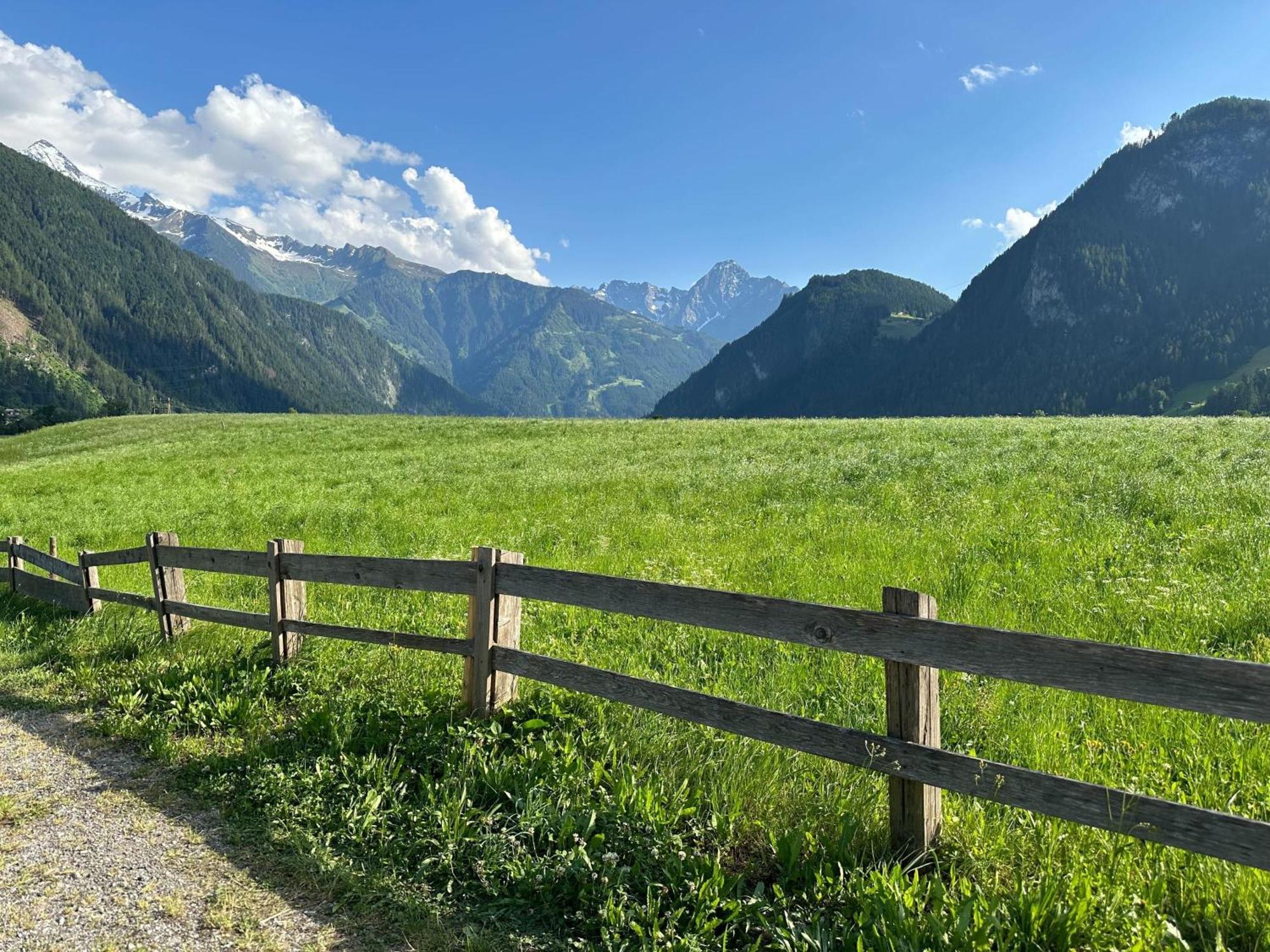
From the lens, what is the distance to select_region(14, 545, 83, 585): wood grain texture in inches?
457

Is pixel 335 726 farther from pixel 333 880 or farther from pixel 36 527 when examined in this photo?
pixel 36 527

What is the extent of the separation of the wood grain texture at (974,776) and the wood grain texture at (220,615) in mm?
5170

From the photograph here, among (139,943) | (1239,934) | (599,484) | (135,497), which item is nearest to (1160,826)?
(1239,934)

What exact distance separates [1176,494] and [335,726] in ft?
51.7

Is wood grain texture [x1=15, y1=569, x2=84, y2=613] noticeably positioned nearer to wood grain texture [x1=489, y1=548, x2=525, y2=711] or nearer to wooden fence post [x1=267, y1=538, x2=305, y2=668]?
wooden fence post [x1=267, y1=538, x2=305, y2=668]

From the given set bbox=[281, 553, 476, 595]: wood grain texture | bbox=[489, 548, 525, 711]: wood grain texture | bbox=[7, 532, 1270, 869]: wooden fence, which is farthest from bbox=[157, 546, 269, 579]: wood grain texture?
bbox=[489, 548, 525, 711]: wood grain texture

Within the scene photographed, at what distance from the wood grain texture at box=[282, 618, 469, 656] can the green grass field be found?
499 millimetres

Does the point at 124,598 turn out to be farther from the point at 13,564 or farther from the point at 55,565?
the point at 13,564

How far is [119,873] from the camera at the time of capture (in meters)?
4.79

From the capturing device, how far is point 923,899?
153 inches

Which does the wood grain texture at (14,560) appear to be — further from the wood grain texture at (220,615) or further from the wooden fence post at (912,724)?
the wooden fence post at (912,724)

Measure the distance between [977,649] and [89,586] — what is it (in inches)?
539

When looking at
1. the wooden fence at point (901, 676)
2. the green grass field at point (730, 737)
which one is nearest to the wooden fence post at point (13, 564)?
the green grass field at point (730, 737)

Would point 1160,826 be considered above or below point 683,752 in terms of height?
above
